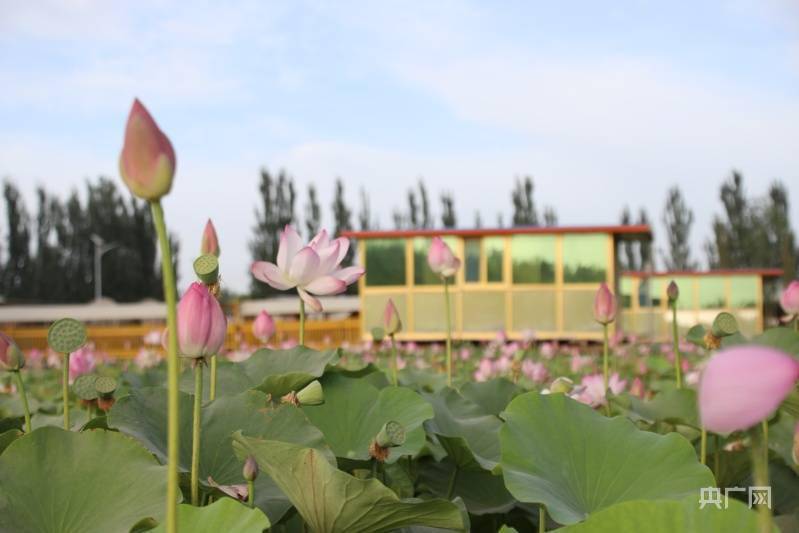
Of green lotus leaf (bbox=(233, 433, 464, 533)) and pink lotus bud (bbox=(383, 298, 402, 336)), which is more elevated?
pink lotus bud (bbox=(383, 298, 402, 336))

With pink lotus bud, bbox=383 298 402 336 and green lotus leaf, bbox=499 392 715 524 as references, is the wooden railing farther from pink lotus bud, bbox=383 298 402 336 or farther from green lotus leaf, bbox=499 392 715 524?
green lotus leaf, bbox=499 392 715 524

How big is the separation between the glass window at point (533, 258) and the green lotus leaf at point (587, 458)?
10319mm

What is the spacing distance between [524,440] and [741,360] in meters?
0.54

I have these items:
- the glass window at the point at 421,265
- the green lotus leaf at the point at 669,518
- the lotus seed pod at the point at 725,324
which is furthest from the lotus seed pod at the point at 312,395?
the glass window at the point at 421,265

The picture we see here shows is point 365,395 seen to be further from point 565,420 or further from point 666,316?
point 666,316

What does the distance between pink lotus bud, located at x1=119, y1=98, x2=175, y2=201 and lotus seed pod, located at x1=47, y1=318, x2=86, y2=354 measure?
0.45 m

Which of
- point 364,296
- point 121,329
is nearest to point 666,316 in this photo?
point 364,296

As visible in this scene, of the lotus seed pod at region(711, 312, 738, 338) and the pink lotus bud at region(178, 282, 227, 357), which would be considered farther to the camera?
the lotus seed pod at region(711, 312, 738, 338)

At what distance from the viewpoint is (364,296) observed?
11.1 m

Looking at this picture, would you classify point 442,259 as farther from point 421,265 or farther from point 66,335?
point 421,265

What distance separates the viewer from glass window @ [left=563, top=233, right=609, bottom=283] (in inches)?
428

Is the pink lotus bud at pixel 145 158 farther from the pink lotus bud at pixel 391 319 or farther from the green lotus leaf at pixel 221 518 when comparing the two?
the pink lotus bud at pixel 391 319

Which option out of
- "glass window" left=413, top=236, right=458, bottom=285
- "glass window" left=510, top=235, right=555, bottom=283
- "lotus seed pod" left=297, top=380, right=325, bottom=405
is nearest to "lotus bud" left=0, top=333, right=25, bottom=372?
"lotus seed pod" left=297, top=380, right=325, bottom=405

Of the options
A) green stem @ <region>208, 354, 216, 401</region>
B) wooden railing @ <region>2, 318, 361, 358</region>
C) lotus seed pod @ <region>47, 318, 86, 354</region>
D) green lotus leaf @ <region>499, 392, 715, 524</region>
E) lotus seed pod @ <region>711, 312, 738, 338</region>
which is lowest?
wooden railing @ <region>2, 318, 361, 358</region>
